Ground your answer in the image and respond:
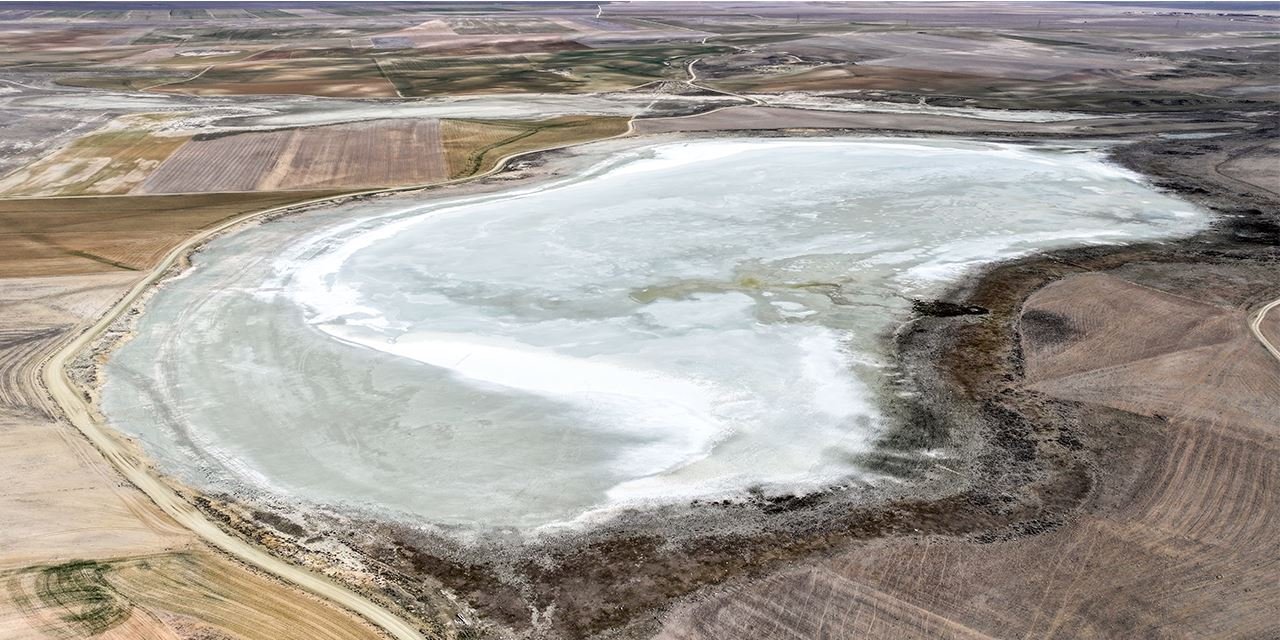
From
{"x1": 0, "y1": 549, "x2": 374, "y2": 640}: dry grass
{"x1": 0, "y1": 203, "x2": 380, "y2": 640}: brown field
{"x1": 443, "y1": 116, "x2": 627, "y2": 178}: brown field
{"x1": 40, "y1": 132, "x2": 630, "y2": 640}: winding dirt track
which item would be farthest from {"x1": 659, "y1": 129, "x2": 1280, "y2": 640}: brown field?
{"x1": 443, "y1": 116, "x2": 627, "y2": 178}: brown field

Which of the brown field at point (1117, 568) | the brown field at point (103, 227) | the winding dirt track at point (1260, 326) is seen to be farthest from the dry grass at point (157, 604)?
the winding dirt track at point (1260, 326)

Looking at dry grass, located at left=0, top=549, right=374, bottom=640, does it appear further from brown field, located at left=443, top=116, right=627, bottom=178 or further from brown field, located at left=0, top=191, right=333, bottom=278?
brown field, located at left=443, top=116, right=627, bottom=178

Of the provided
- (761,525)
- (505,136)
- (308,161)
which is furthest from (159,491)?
(505,136)

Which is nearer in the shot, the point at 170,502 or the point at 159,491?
the point at 170,502

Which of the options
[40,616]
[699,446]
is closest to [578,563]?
[699,446]

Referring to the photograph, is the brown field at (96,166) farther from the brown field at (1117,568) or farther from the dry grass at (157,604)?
the brown field at (1117,568)

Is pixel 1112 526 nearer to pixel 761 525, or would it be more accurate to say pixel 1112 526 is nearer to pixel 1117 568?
pixel 1117 568
